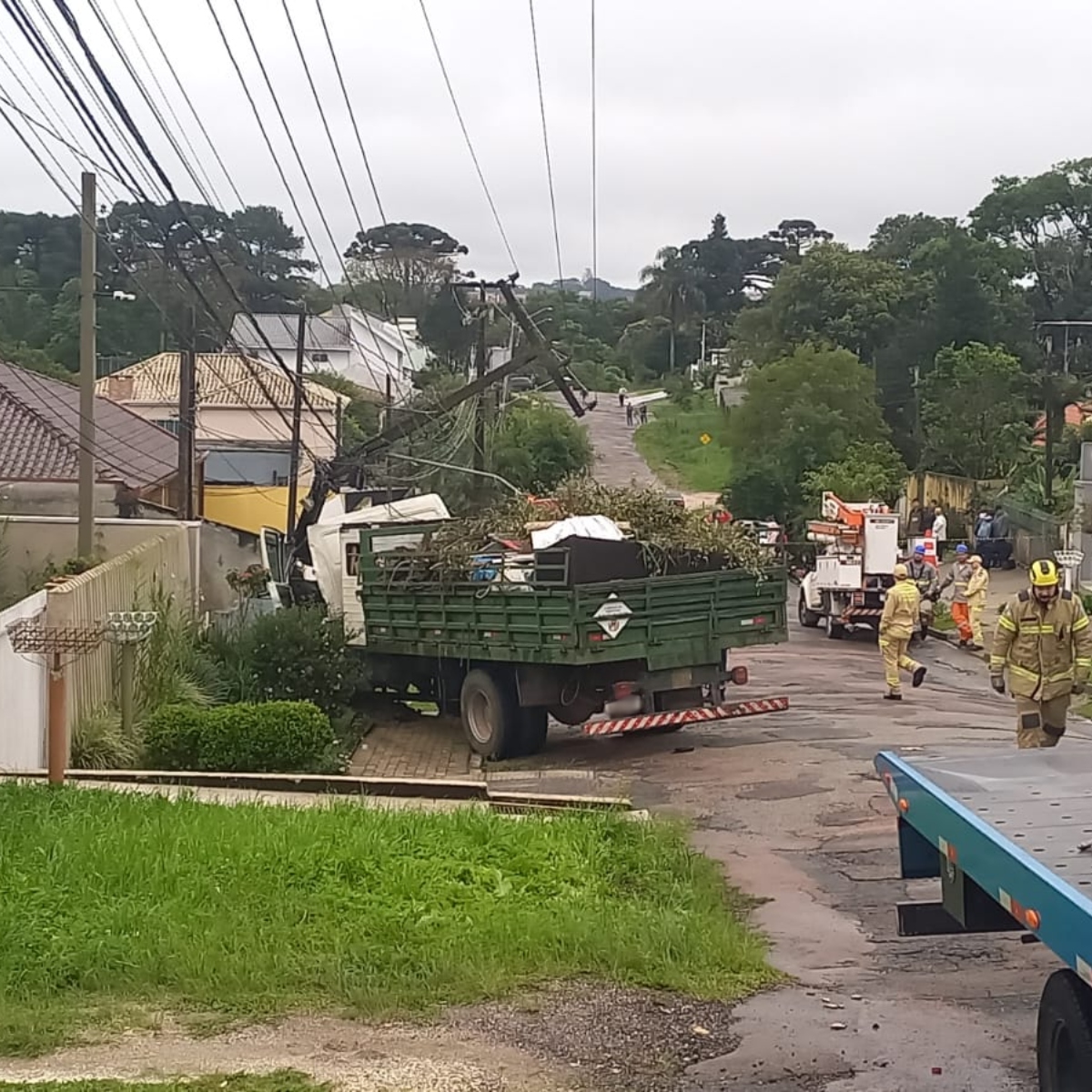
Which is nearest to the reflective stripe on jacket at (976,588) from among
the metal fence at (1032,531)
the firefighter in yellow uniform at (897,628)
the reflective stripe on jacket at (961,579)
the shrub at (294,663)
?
the reflective stripe on jacket at (961,579)

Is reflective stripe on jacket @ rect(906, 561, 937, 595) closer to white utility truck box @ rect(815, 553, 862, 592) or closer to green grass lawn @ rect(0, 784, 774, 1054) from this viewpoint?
white utility truck box @ rect(815, 553, 862, 592)

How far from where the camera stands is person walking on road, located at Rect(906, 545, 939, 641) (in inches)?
1125

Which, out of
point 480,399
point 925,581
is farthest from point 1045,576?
point 925,581

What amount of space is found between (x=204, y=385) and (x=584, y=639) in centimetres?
4814

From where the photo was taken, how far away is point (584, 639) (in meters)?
14.7

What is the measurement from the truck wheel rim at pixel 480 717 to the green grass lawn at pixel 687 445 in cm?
4492

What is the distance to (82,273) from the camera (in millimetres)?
20859

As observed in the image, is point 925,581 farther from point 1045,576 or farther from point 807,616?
point 1045,576

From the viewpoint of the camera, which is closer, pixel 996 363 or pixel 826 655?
pixel 826 655

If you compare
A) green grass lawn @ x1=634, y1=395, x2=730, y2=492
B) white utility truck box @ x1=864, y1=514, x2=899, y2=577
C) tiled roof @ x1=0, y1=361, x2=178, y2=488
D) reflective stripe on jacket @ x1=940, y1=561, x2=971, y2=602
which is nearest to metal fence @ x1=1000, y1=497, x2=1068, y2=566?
reflective stripe on jacket @ x1=940, y1=561, x2=971, y2=602

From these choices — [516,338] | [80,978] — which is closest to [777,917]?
[80,978]

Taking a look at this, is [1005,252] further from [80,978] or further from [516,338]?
[80,978]

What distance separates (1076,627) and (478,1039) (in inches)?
263

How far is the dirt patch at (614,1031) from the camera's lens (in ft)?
19.1
